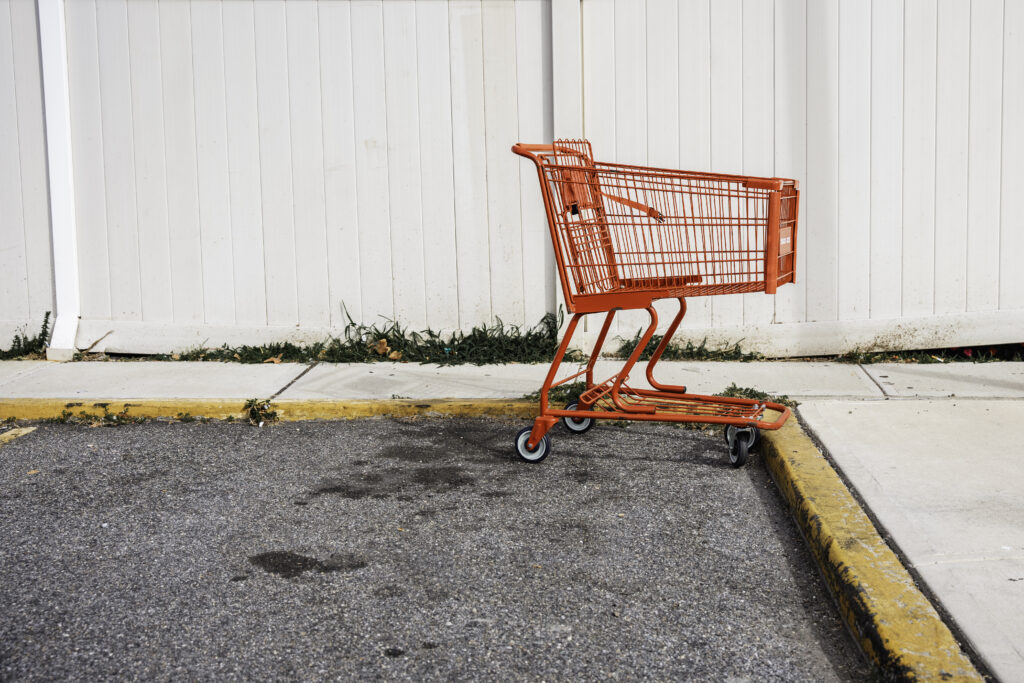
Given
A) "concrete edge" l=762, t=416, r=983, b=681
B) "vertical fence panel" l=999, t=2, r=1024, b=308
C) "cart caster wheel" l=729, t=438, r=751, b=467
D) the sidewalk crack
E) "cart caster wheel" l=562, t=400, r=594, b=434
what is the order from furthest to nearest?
1. "vertical fence panel" l=999, t=2, r=1024, b=308
2. the sidewalk crack
3. "cart caster wheel" l=562, t=400, r=594, b=434
4. "cart caster wheel" l=729, t=438, r=751, b=467
5. "concrete edge" l=762, t=416, r=983, b=681

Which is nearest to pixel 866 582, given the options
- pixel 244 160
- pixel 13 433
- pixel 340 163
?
pixel 13 433

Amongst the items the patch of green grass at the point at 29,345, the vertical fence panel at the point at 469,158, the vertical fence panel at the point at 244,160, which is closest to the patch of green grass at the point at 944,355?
the vertical fence panel at the point at 469,158

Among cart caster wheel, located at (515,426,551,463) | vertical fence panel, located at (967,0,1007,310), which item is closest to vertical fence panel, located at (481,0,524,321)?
cart caster wheel, located at (515,426,551,463)

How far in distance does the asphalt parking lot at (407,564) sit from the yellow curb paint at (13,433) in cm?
25

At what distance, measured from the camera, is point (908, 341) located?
23.5ft

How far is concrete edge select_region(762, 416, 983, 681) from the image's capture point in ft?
9.64

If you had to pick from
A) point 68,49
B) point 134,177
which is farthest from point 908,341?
point 68,49

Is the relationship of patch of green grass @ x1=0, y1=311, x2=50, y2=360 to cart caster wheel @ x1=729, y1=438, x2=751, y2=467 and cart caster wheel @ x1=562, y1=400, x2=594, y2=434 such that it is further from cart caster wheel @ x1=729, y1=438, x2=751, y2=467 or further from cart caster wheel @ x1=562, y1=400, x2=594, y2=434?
cart caster wheel @ x1=729, y1=438, x2=751, y2=467

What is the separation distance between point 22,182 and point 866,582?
6613mm

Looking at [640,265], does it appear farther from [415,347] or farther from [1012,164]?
[1012,164]

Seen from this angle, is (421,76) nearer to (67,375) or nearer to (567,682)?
(67,375)

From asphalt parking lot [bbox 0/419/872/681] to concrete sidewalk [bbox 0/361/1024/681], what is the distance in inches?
15.4

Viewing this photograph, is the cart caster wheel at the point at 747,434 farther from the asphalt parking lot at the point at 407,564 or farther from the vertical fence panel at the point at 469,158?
the vertical fence panel at the point at 469,158

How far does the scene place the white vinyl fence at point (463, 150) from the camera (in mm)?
7016
